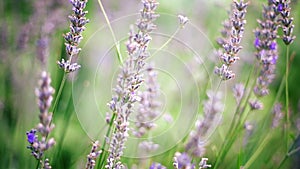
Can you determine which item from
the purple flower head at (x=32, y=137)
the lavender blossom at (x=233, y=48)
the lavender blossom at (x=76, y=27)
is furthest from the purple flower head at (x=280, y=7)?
the purple flower head at (x=32, y=137)

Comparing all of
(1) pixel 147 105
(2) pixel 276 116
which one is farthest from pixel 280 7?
(2) pixel 276 116

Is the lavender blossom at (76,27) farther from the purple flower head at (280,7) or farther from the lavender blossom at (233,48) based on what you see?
the purple flower head at (280,7)

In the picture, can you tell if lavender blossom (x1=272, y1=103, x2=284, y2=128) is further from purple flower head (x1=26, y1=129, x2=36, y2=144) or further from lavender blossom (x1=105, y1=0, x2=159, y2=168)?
purple flower head (x1=26, y1=129, x2=36, y2=144)

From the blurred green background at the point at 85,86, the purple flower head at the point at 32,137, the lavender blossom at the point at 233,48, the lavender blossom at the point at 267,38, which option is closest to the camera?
the purple flower head at the point at 32,137

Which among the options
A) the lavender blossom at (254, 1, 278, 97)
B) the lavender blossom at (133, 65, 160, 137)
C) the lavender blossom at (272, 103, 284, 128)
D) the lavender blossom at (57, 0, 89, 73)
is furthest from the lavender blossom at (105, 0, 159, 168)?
the lavender blossom at (272, 103, 284, 128)

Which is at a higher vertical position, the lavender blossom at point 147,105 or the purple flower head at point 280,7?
the purple flower head at point 280,7
